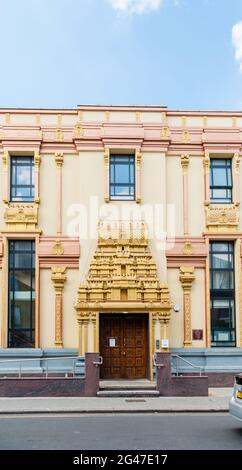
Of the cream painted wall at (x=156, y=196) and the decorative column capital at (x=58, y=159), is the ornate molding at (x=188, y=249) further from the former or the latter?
the decorative column capital at (x=58, y=159)

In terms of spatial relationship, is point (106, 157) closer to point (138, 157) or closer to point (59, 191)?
point (138, 157)

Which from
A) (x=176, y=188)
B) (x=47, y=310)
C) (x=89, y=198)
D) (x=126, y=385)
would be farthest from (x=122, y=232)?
(x=126, y=385)

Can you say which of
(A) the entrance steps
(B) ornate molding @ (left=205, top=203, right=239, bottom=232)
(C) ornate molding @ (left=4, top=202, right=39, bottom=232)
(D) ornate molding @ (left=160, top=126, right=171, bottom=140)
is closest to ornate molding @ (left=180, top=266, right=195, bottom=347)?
(B) ornate molding @ (left=205, top=203, right=239, bottom=232)

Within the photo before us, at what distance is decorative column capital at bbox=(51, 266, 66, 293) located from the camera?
70.8 ft

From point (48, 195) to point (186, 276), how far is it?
230 inches

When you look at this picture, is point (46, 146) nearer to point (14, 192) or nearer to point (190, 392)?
point (14, 192)

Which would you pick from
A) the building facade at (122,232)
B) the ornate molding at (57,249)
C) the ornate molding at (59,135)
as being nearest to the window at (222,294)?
the building facade at (122,232)

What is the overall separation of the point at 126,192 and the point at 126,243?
203cm

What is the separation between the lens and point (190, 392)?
727 inches

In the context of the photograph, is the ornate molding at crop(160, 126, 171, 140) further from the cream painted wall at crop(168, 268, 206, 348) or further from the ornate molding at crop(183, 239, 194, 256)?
the cream painted wall at crop(168, 268, 206, 348)

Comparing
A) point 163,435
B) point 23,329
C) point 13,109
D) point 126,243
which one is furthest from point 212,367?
point 13,109

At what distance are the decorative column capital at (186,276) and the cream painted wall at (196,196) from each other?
4.41 feet

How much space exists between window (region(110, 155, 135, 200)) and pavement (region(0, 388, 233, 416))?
301 inches

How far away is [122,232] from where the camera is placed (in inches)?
854
